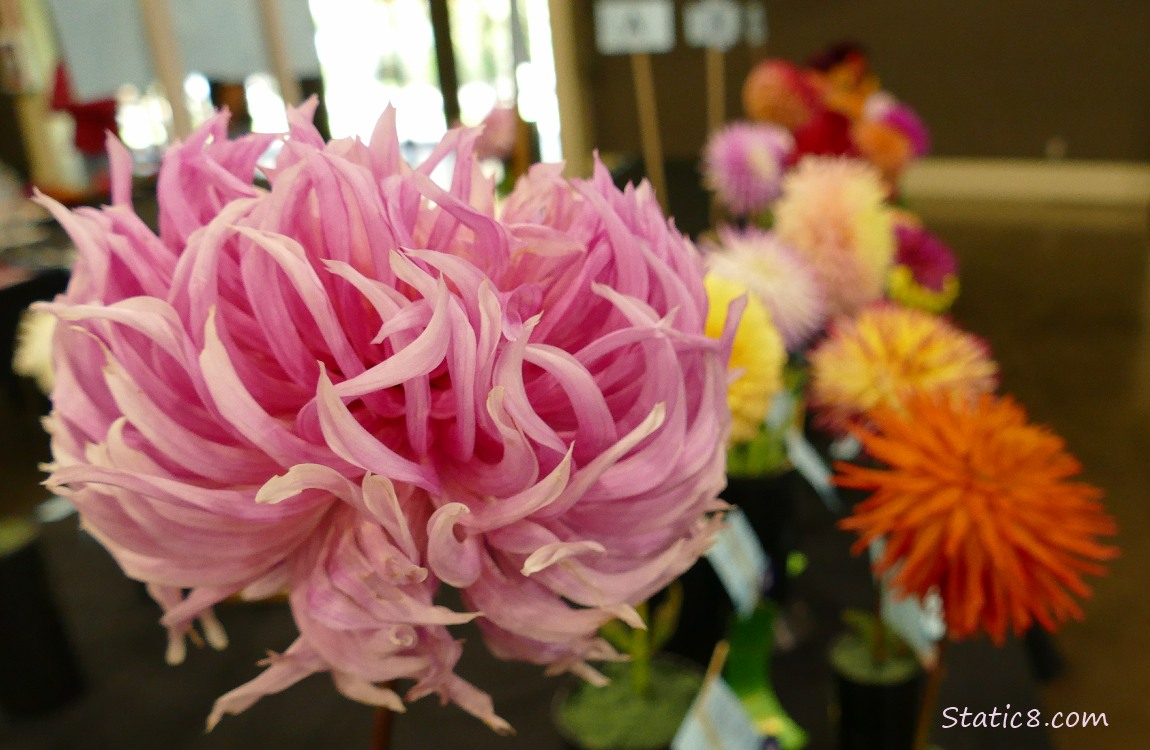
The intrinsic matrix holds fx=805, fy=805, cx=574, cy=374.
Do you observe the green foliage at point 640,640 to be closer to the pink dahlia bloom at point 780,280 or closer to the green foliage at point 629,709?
the green foliage at point 629,709

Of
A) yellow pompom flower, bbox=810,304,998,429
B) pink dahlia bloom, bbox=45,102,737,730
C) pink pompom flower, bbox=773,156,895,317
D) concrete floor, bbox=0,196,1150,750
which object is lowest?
concrete floor, bbox=0,196,1150,750

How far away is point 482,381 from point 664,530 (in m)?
0.09

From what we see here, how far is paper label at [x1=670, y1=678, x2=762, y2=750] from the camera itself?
0.42 m

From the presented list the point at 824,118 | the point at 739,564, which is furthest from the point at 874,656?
the point at 824,118

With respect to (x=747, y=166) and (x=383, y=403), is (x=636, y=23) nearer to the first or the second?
(x=747, y=166)

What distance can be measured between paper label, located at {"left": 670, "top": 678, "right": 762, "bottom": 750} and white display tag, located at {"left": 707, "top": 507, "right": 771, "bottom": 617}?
0.31 ft

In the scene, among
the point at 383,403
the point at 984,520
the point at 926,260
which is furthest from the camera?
the point at 926,260

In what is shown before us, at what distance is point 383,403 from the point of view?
285mm

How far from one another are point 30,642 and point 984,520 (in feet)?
2.54

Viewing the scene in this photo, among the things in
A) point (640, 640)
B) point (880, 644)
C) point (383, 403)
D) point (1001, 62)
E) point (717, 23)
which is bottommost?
point (880, 644)

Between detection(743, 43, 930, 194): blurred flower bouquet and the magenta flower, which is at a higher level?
detection(743, 43, 930, 194): blurred flower bouquet

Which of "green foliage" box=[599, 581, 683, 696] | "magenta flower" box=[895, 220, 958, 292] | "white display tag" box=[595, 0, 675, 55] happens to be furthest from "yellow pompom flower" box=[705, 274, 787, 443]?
"white display tag" box=[595, 0, 675, 55]

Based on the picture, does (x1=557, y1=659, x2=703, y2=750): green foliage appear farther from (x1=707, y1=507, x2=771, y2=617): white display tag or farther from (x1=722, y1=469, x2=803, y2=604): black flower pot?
(x1=722, y1=469, x2=803, y2=604): black flower pot

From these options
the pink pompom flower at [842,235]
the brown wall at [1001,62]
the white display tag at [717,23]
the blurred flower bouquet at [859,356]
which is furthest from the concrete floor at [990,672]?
the brown wall at [1001,62]
